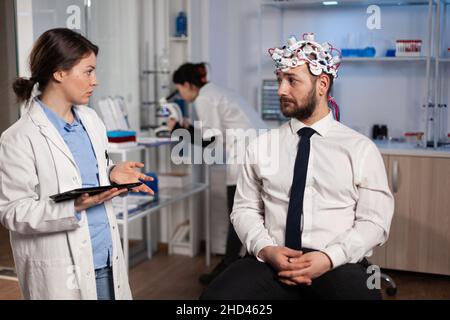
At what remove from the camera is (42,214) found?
166 cm

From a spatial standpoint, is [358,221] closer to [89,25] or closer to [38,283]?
[38,283]

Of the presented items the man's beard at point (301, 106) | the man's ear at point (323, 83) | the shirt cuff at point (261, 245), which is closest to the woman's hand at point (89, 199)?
the shirt cuff at point (261, 245)

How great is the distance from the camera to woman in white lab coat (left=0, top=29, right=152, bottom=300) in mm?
1690

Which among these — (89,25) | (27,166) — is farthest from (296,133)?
(89,25)

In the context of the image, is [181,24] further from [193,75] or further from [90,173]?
[90,173]

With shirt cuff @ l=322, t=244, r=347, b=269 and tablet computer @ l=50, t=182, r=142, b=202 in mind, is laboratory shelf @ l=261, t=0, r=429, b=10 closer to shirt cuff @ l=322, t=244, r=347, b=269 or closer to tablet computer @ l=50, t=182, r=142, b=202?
shirt cuff @ l=322, t=244, r=347, b=269

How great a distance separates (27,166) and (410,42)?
293 cm

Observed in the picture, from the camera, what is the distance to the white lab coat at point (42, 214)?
65.9 inches

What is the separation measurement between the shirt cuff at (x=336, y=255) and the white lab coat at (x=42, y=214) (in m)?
0.72

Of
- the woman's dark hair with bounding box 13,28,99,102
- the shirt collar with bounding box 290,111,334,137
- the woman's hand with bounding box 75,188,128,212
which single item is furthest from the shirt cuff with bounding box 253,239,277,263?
the woman's dark hair with bounding box 13,28,99,102

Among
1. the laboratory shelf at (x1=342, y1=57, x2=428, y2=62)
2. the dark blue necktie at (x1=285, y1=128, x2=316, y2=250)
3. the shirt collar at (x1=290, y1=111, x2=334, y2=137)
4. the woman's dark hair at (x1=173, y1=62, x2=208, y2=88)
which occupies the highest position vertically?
the laboratory shelf at (x1=342, y1=57, x2=428, y2=62)

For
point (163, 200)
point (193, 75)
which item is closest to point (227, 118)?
point (193, 75)

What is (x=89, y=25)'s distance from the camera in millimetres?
3568

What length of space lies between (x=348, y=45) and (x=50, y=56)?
2.77m
